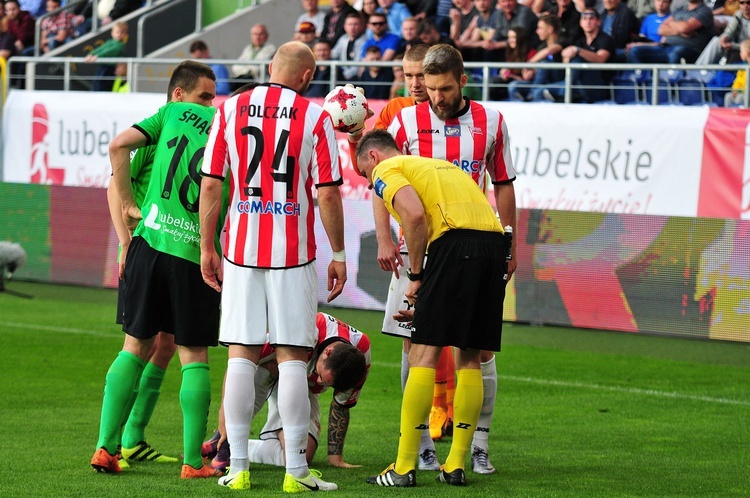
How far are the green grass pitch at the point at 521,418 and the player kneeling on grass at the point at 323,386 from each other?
0.14 metres

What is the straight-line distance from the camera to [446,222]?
18.7 ft

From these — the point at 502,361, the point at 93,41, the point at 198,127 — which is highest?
the point at 93,41

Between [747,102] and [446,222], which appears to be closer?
[446,222]

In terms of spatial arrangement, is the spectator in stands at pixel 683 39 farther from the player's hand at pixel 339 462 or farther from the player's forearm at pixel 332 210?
the player's forearm at pixel 332 210

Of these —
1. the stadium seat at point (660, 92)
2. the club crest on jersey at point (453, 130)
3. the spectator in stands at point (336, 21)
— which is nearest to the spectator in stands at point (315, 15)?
the spectator in stands at point (336, 21)

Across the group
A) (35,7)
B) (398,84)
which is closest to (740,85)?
(398,84)

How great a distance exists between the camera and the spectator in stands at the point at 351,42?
16.5 meters

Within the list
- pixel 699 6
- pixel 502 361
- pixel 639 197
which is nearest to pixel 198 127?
pixel 502 361

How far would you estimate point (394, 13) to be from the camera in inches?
664

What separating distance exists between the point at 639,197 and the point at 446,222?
7.23 metres

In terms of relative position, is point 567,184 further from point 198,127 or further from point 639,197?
point 198,127

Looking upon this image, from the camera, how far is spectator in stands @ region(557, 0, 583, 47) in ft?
47.9

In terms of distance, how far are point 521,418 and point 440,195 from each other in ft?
9.05

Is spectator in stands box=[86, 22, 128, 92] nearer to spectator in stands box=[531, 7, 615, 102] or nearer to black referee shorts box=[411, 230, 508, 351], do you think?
spectator in stands box=[531, 7, 615, 102]
